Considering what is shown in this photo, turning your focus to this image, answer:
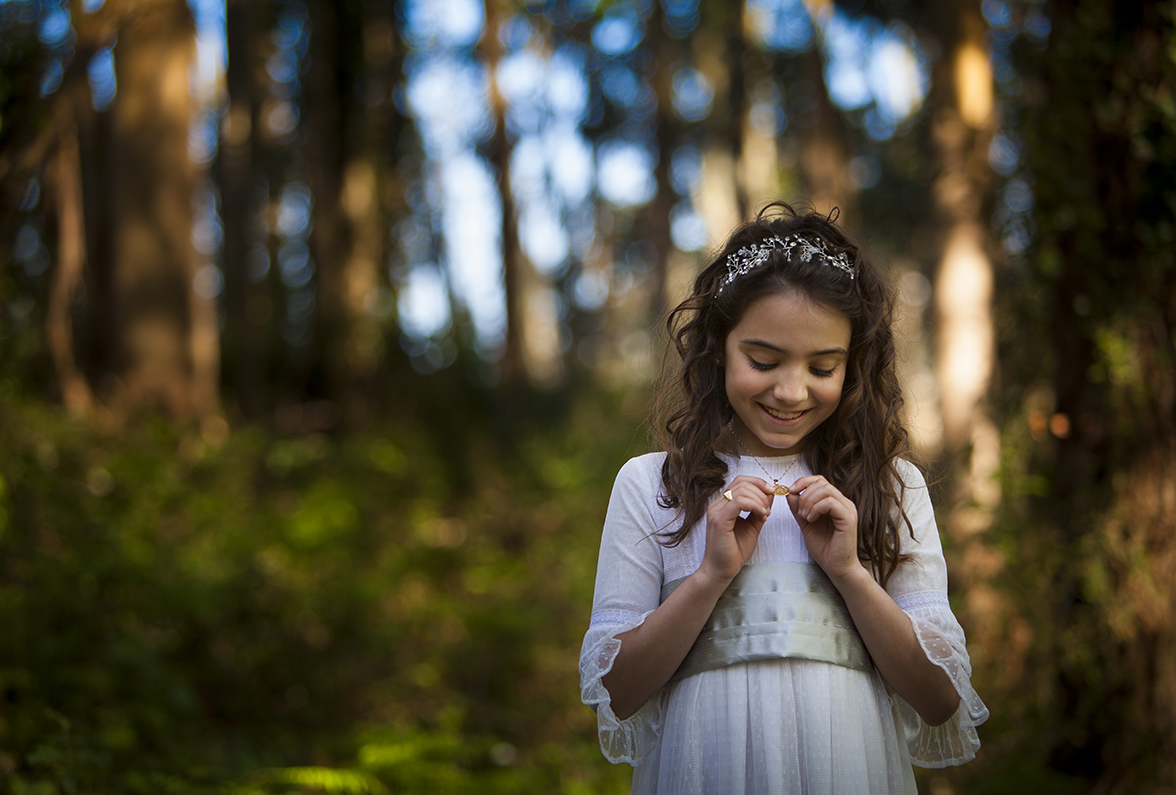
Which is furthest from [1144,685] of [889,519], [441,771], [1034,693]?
[441,771]

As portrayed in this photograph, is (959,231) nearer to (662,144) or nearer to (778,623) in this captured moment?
(778,623)

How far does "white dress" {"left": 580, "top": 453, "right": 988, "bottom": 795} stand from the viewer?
1901mm

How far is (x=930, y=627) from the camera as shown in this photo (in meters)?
1.91

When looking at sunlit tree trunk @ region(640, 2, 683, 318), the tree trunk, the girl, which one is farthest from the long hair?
sunlit tree trunk @ region(640, 2, 683, 318)

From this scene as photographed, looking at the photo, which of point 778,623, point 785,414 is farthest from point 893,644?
point 785,414

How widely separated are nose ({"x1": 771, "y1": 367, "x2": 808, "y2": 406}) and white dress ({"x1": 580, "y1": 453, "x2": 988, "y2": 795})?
23 cm

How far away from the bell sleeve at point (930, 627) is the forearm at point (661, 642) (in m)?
0.44

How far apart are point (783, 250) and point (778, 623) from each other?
824mm

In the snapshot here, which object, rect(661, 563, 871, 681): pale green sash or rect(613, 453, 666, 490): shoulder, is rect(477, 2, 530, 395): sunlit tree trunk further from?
rect(661, 563, 871, 681): pale green sash

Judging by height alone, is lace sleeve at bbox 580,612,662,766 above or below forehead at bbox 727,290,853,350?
below

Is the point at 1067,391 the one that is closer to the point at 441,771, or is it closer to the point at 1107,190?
the point at 1107,190

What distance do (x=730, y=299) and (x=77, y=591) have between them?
14.0 feet

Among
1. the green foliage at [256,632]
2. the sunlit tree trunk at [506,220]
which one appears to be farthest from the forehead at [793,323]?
the sunlit tree trunk at [506,220]

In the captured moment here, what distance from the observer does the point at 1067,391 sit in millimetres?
3809
